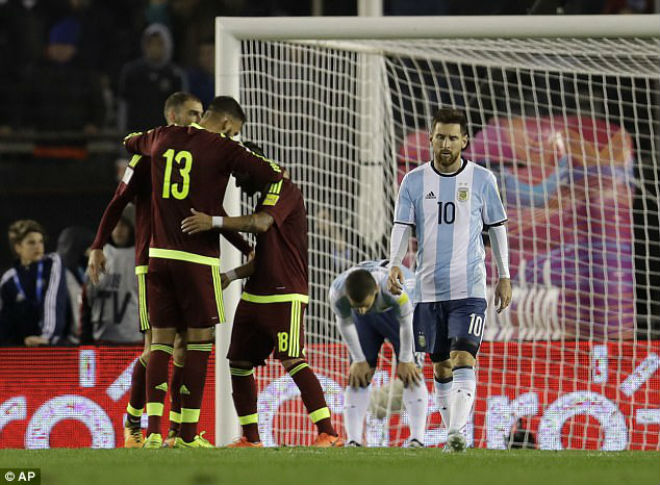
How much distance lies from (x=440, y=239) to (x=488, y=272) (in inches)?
132

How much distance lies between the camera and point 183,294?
7078 millimetres

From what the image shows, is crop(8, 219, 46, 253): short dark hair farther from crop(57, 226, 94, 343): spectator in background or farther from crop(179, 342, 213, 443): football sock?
crop(179, 342, 213, 443): football sock

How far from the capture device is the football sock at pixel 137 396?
24.8ft

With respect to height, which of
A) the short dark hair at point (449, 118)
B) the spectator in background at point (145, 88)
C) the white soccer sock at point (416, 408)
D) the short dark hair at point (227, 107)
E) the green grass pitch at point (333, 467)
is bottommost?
the green grass pitch at point (333, 467)

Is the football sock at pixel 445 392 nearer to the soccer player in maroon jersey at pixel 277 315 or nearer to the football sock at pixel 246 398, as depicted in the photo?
the soccer player in maroon jersey at pixel 277 315

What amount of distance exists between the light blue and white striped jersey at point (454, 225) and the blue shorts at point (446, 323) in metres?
0.04

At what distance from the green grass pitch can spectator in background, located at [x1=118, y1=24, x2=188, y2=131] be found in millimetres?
6551

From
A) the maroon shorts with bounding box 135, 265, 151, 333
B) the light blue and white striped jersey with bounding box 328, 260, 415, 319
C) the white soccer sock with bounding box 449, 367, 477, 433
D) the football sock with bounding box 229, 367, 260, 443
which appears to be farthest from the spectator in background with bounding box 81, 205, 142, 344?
the white soccer sock with bounding box 449, 367, 477, 433

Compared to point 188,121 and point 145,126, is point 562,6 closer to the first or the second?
point 145,126

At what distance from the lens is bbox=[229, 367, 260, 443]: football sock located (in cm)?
769

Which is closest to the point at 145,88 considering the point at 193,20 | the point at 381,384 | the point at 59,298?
the point at 193,20

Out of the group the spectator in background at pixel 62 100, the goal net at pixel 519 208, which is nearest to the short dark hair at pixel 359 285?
the goal net at pixel 519 208

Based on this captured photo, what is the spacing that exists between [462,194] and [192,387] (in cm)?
170

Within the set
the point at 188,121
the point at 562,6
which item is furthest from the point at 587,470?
the point at 562,6
